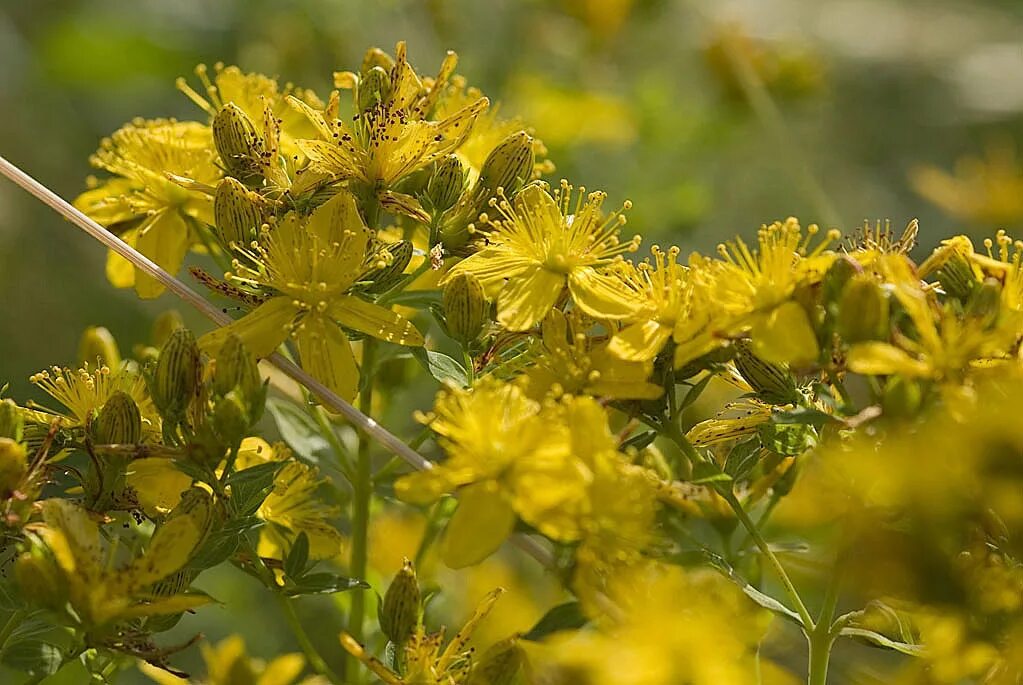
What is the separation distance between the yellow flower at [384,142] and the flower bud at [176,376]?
288mm

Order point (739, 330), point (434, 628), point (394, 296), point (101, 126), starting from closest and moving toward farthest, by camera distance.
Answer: point (739, 330) → point (394, 296) → point (434, 628) → point (101, 126)

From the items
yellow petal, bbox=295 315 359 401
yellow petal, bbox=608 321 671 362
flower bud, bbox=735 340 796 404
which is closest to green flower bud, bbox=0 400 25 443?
yellow petal, bbox=295 315 359 401

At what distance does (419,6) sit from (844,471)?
2.71 metres

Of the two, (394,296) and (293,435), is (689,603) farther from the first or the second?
(293,435)

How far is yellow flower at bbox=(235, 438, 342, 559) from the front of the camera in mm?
1641

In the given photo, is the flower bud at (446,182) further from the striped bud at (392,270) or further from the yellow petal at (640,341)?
the yellow petal at (640,341)

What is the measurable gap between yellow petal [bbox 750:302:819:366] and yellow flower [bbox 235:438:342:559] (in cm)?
59

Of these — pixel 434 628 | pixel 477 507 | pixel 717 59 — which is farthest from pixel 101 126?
pixel 477 507

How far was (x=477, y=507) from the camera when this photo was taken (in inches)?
52.1

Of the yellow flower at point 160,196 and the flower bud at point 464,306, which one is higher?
the yellow flower at point 160,196

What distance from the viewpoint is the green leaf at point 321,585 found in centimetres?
150

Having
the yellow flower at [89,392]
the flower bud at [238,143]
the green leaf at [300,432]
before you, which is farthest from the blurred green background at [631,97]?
the flower bud at [238,143]

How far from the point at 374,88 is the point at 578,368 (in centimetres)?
47

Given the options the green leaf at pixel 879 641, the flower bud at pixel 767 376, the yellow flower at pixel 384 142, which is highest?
the yellow flower at pixel 384 142
